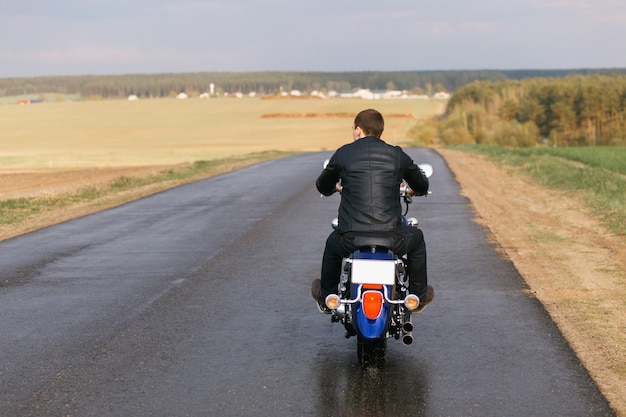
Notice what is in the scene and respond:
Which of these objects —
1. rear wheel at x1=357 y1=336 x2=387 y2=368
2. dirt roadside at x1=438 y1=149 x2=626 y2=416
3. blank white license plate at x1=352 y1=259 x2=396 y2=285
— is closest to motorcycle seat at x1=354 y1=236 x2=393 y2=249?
blank white license plate at x1=352 y1=259 x2=396 y2=285

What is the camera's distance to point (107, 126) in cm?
12925

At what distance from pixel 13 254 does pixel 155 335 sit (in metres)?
6.11

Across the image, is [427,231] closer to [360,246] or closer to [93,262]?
[93,262]

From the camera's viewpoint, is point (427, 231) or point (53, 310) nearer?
point (53, 310)

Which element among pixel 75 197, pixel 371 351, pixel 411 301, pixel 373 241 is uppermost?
pixel 373 241

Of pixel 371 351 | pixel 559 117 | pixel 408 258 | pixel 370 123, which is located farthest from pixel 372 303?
pixel 559 117

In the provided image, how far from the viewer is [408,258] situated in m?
6.70

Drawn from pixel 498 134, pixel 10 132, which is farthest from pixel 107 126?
pixel 498 134

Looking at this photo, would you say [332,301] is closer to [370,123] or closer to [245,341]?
[370,123]

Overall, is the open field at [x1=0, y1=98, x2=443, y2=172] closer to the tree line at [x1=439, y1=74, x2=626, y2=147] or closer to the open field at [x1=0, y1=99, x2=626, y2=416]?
the open field at [x1=0, y1=99, x2=626, y2=416]

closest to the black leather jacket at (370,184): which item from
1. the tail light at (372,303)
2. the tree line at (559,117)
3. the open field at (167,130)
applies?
the tail light at (372,303)

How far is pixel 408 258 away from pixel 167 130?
392 ft

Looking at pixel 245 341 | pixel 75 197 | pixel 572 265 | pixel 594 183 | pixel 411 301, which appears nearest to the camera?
pixel 411 301

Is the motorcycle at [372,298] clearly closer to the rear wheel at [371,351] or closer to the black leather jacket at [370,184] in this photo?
the rear wheel at [371,351]
